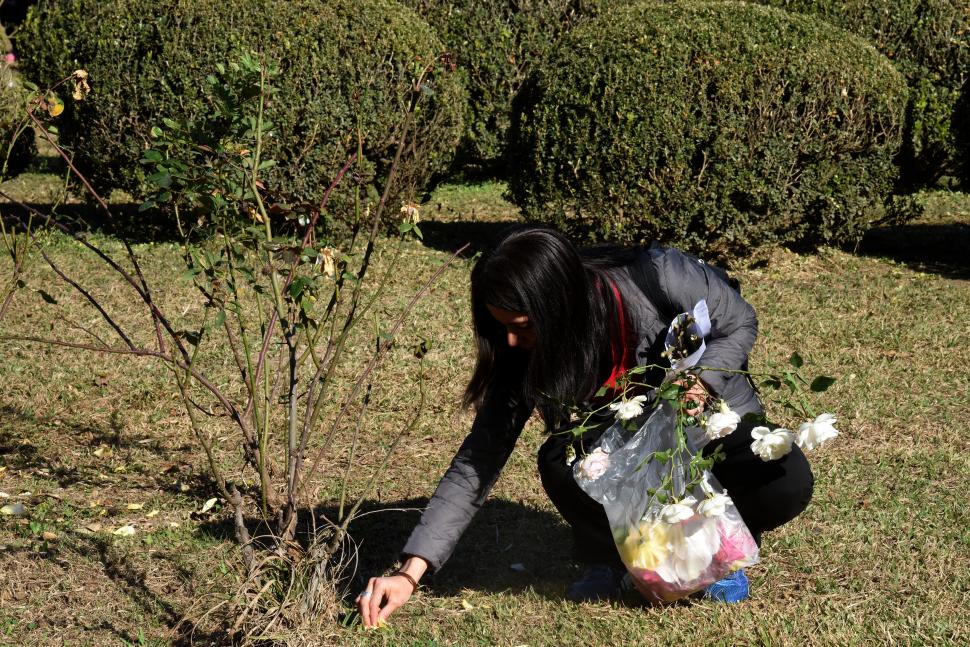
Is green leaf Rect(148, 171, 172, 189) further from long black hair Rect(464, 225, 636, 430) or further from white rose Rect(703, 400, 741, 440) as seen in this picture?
white rose Rect(703, 400, 741, 440)

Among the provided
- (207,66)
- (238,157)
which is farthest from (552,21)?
(238,157)

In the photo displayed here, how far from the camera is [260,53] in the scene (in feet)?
20.7

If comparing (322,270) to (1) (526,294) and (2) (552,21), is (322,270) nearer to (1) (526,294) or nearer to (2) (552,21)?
(1) (526,294)

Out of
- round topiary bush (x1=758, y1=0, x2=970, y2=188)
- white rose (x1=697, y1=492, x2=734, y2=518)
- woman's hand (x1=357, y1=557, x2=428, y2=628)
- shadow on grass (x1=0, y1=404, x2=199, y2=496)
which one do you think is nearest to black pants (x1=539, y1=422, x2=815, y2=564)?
white rose (x1=697, y1=492, x2=734, y2=518)

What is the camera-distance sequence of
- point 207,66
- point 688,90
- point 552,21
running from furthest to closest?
1. point 552,21
2. point 207,66
3. point 688,90

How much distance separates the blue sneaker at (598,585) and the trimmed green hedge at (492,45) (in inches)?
227

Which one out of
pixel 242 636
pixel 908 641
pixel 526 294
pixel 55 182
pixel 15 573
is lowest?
pixel 55 182

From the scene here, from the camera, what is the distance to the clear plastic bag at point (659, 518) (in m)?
2.55

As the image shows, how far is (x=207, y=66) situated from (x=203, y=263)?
430cm

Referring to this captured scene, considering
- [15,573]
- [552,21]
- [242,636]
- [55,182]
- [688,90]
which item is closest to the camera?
[242,636]

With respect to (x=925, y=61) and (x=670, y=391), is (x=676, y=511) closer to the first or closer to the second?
(x=670, y=391)

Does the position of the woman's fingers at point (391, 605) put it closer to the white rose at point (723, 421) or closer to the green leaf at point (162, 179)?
the white rose at point (723, 421)

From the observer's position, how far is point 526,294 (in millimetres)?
2436

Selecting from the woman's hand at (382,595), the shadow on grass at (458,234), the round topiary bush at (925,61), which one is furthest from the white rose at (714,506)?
the round topiary bush at (925,61)
